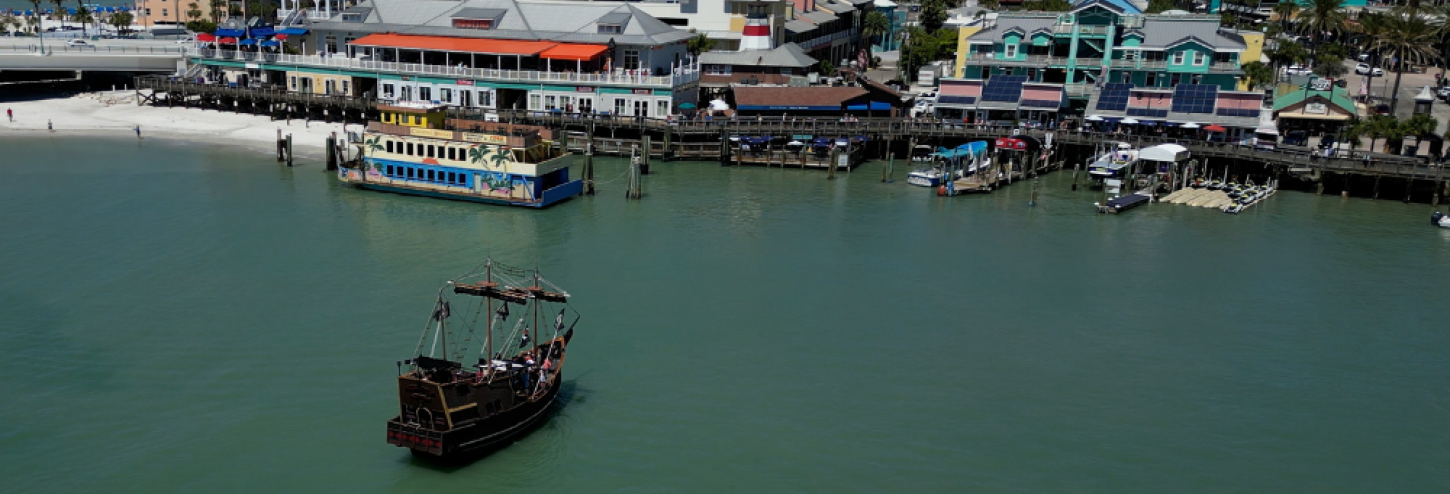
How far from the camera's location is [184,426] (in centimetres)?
3378

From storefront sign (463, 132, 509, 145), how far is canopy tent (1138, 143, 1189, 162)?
3520 cm

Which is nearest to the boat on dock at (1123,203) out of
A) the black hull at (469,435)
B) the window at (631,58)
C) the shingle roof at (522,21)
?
the shingle roof at (522,21)

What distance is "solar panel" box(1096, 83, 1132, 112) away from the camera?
3100 inches

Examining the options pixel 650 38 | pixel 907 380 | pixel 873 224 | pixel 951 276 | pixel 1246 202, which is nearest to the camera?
pixel 907 380

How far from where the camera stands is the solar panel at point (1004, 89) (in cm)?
8175

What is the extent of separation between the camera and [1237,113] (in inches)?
3004

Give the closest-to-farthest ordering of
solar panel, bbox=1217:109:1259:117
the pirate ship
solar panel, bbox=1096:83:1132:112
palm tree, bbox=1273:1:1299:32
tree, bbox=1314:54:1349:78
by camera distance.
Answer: the pirate ship → solar panel, bbox=1217:109:1259:117 → solar panel, bbox=1096:83:1132:112 → tree, bbox=1314:54:1349:78 → palm tree, bbox=1273:1:1299:32

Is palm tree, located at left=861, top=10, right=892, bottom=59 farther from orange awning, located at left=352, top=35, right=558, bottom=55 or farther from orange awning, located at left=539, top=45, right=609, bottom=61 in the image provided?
orange awning, located at left=352, top=35, right=558, bottom=55

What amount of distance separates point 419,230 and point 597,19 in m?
33.3

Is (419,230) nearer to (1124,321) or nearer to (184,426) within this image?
(184,426)

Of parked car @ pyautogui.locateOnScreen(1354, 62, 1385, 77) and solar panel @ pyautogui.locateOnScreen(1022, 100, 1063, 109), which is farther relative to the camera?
parked car @ pyautogui.locateOnScreen(1354, 62, 1385, 77)

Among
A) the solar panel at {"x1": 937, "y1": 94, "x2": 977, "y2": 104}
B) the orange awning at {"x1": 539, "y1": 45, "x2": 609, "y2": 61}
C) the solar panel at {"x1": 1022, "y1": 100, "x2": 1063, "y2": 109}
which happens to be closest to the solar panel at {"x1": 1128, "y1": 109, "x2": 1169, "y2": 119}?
the solar panel at {"x1": 1022, "y1": 100, "x2": 1063, "y2": 109}

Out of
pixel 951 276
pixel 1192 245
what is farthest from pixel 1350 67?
pixel 951 276

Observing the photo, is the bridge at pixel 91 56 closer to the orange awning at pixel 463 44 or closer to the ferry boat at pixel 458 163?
the orange awning at pixel 463 44
